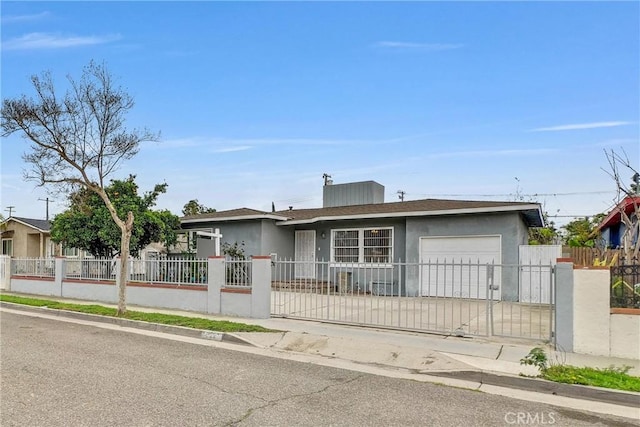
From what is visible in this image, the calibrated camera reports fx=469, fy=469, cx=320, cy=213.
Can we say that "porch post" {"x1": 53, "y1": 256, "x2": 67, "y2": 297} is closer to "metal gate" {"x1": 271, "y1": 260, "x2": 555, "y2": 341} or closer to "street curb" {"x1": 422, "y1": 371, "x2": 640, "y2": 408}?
"metal gate" {"x1": 271, "y1": 260, "x2": 555, "y2": 341}

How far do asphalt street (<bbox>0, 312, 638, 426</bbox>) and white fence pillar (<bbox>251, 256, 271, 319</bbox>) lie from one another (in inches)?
144

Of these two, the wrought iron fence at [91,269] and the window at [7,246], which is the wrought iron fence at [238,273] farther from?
the window at [7,246]

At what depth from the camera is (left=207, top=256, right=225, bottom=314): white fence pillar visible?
510 inches

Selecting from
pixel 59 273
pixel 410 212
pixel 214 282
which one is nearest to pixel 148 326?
pixel 214 282

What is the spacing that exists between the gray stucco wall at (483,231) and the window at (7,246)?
2781cm

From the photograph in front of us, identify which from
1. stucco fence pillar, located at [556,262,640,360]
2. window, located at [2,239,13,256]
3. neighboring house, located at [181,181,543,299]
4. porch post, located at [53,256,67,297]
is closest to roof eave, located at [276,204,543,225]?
neighboring house, located at [181,181,543,299]

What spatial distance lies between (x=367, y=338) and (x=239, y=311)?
4.41 metres

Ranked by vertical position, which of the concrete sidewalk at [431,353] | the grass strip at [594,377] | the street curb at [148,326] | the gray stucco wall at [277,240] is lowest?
the street curb at [148,326]

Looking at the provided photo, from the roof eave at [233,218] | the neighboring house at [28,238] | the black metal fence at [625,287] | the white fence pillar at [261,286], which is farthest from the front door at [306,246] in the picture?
the neighboring house at [28,238]

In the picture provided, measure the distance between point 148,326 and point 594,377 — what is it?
9.20 meters

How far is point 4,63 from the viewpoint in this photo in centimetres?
1321

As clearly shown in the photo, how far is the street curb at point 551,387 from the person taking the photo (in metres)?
5.91

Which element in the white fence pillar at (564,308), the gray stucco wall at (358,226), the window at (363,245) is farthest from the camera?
the window at (363,245)

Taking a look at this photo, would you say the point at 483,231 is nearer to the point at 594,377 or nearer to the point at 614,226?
the point at 594,377
